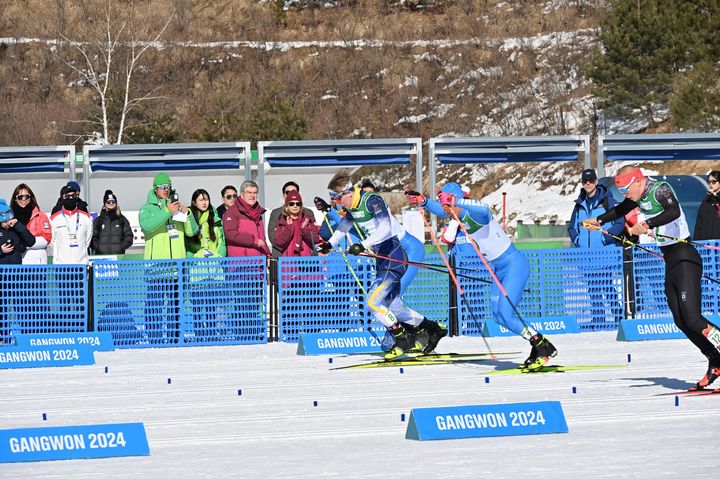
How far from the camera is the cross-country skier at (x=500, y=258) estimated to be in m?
12.1

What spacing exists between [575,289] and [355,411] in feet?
22.7

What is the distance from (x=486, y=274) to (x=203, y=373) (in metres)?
4.27

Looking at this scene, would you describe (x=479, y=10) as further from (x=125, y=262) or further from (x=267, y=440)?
(x=267, y=440)

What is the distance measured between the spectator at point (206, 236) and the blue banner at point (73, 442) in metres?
7.84

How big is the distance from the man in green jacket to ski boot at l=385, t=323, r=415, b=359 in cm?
320

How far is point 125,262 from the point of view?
15.6m

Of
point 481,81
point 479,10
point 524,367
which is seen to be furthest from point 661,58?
A: point 524,367

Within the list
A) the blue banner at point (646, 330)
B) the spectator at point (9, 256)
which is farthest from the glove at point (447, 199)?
the spectator at point (9, 256)

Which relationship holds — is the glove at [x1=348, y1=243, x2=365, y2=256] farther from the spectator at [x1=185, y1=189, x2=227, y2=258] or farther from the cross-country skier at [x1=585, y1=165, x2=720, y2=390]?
the spectator at [x1=185, y1=189, x2=227, y2=258]

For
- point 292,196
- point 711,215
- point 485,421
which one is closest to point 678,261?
point 485,421

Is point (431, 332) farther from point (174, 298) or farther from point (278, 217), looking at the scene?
point (278, 217)

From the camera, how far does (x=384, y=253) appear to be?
13.4m

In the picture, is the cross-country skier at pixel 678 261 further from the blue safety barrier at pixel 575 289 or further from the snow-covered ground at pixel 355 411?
the blue safety barrier at pixel 575 289

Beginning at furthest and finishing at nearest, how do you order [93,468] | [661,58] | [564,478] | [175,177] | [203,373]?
[661,58] → [175,177] → [203,373] → [93,468] → [564,478]
